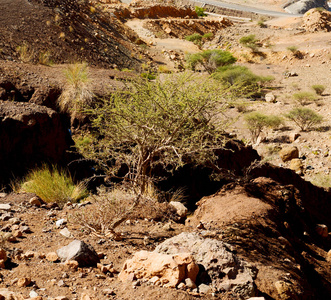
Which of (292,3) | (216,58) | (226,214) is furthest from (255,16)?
(226,214)

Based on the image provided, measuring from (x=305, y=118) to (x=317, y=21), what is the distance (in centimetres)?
2081

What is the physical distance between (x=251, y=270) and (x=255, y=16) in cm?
4061

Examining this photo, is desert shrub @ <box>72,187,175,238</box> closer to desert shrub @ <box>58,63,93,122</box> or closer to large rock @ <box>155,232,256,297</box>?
large rock @ <box>155,232,256,297</box>

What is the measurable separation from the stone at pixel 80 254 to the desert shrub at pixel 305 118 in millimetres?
13485

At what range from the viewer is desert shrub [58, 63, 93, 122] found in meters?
8.20

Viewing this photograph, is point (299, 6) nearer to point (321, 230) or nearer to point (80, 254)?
point (321, 230)

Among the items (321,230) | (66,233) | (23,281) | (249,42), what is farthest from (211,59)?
(23,281)

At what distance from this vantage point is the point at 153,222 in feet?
14.7

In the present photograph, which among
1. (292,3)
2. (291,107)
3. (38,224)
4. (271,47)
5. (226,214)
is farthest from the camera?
(292,3)

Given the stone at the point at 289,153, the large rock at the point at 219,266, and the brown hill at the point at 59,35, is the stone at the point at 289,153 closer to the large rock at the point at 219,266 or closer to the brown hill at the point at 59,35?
the brown hill at the point at 59,35

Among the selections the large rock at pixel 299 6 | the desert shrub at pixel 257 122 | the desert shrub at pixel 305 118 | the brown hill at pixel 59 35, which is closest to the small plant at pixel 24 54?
the brown hill at pixel 59 35

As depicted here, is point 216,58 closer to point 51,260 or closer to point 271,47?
point 271,47

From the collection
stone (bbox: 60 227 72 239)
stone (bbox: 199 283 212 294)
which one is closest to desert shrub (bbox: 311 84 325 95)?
stone (bbox: 60 227 72 239)

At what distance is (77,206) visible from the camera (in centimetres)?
500
